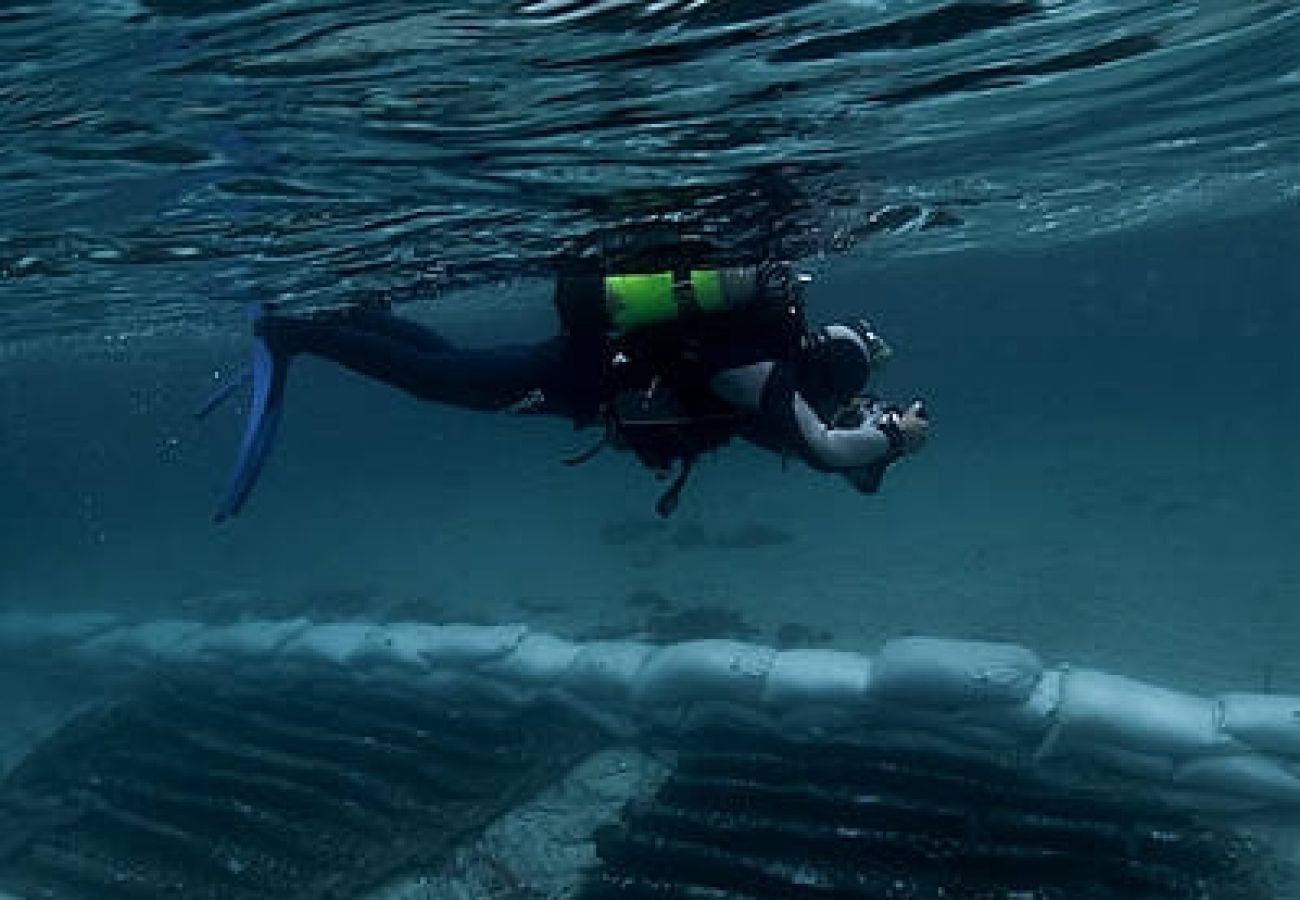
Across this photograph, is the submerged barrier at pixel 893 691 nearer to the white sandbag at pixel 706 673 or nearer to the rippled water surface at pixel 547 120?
the white sandbag at pixel 706 673

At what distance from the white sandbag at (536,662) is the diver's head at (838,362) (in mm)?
5692

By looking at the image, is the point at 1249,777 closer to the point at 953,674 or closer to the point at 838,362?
the point at 953,674

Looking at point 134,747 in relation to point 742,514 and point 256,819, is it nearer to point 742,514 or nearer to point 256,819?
point 256,819

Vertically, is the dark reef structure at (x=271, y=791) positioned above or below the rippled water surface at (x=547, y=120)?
below

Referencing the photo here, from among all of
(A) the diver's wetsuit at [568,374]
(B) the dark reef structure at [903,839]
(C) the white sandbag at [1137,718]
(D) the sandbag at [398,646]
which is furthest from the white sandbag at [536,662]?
(C) the white sandbag at [1137,718]

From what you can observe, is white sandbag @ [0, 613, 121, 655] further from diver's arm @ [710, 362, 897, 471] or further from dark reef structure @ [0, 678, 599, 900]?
diver's arm @ [710, 362, 897, 471]

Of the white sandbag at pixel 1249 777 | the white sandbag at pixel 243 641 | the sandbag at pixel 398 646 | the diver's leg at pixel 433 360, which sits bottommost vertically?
the white sandbag at pixel 243 641

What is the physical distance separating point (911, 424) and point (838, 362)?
2.04 feet

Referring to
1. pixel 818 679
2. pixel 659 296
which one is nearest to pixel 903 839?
pixel 818 679

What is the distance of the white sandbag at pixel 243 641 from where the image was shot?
47.3ft

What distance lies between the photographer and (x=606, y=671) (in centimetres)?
1170

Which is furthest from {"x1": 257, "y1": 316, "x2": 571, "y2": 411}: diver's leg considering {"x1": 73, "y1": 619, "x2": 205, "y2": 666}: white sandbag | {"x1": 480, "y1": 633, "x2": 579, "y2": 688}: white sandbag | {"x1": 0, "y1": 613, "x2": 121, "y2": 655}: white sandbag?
{"x1": 0, "y1": 613, "x2": 121, "y2": 655}: white sandbag

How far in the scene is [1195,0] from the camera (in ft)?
22.8

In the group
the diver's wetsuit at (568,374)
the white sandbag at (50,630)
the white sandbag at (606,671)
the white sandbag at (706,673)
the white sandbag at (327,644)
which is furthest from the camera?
the white sandbag at (50,630)
